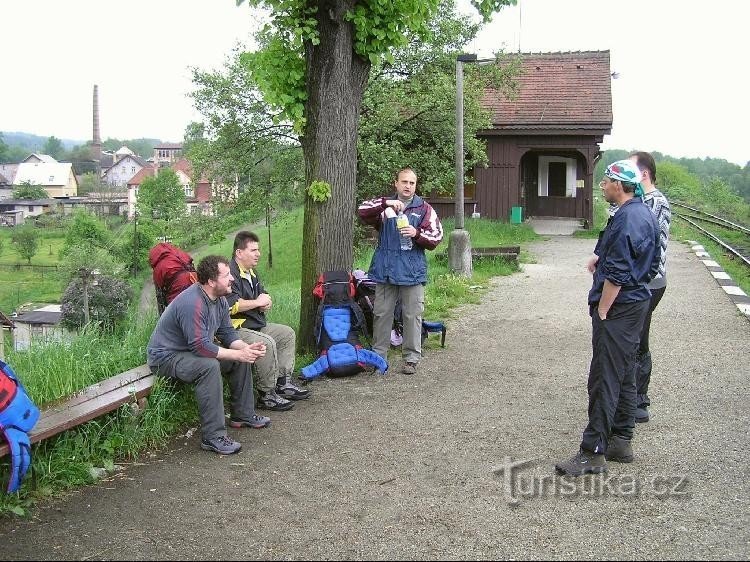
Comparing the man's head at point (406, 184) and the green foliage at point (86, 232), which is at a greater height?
the man's head at point (406, 184)

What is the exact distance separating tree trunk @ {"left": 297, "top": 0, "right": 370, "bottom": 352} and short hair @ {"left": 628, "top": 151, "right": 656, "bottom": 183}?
2.97 metres

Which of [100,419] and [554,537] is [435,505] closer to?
[554,537]

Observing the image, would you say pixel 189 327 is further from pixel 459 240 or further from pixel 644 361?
pixel 459 240

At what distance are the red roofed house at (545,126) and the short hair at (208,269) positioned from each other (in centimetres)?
2148

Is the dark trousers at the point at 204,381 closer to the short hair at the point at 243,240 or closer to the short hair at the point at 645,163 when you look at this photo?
the short hair at the point at 243,240

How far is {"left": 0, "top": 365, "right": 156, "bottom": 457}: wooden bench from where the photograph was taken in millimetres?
4605

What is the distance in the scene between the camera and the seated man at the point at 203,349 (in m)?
5.37

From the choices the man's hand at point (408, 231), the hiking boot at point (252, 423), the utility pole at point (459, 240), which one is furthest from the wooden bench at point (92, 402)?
the utility pole at point (459, 240)

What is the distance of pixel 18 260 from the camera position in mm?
83812

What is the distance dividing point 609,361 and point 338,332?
9.85ft

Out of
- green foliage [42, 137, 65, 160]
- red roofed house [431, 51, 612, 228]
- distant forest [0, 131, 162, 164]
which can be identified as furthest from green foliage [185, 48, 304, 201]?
green foliage [42, 137, 65, 160]

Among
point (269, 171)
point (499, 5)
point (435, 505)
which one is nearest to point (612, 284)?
point (435, 505)

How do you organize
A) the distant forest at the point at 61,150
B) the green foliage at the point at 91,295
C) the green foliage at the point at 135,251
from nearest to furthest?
the green foliage at the point at 91,295
the green foliage at the point at 135,251
the distant forest at the point at 61,150

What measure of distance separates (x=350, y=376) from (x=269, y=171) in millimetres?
16413
